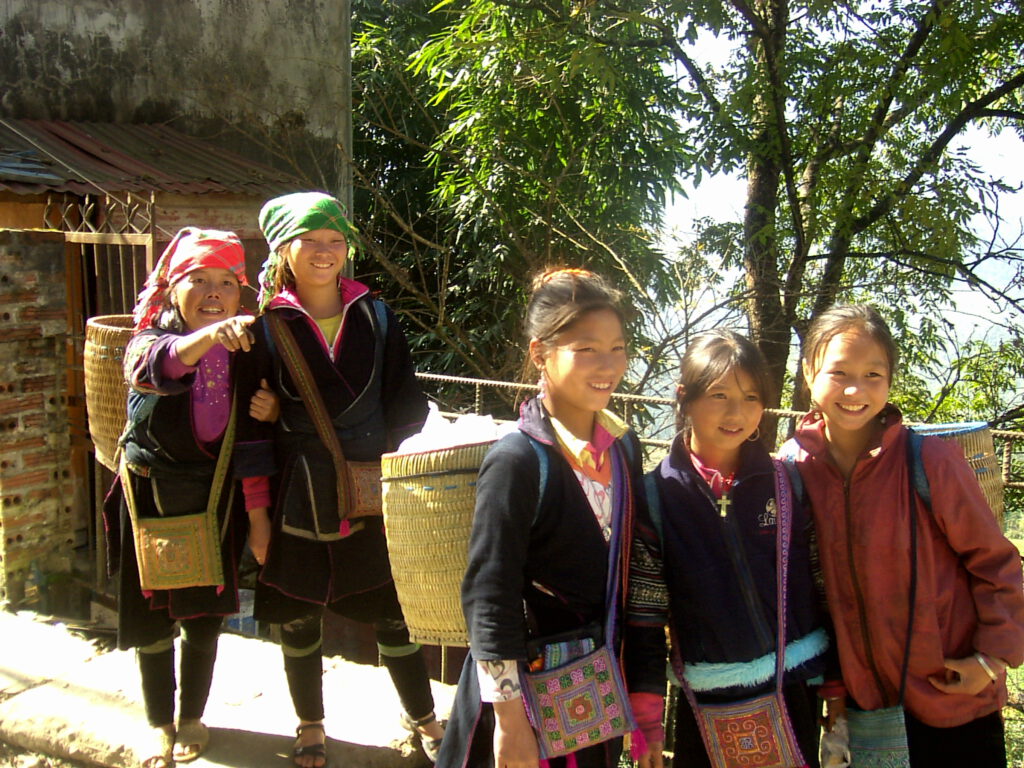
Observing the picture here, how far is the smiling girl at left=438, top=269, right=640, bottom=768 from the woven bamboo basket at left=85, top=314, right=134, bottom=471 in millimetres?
1475

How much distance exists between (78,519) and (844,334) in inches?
161

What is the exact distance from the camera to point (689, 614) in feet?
6.56

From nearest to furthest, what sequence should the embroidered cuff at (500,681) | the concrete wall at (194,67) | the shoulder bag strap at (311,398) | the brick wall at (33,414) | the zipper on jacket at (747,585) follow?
the embroidered cuff at (500,681) → the zipper on jacket at (747,585) → the shoulder bag strap at (311,398) → the brick wall at (33,414) → the concrete wall at (194,67)

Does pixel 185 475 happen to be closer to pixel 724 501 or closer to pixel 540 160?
pixel 724 501

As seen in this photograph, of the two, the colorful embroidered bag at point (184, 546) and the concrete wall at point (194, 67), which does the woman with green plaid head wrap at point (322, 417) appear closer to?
the colorful embroidered bag at point (184, 546)

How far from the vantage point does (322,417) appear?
2510mm

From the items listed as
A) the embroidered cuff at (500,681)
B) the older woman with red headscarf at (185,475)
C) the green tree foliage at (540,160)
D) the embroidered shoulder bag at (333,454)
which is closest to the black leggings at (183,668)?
the older woman with red headscarf at (185,475)

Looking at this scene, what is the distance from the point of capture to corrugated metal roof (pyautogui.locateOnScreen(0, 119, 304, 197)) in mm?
5395

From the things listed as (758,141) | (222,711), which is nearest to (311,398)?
(222,711)

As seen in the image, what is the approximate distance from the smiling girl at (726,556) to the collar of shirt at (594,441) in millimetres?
128

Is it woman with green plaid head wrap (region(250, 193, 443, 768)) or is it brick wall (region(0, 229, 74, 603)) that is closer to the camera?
woman with green plaid head wrap (region(250, 193, 443, 768))

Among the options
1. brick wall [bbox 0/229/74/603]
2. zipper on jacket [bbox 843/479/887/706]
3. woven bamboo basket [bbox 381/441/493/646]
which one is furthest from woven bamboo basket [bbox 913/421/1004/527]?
brick wall [bbox 0/229/74/603]

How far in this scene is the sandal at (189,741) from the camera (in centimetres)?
284

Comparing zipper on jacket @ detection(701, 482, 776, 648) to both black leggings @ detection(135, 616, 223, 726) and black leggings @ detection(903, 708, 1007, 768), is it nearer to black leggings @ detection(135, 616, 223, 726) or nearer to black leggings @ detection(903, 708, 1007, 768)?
black leggings @ detection(903, 708, 1007, 768)
